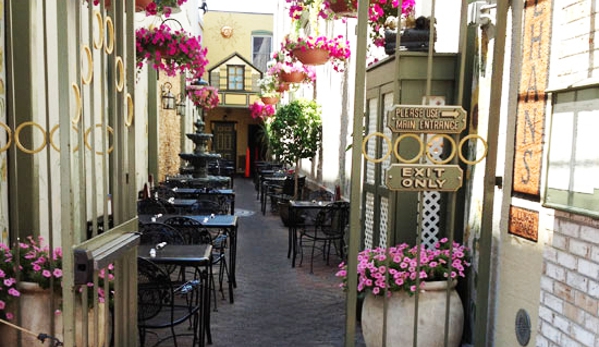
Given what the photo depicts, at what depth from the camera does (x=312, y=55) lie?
23.0 ft

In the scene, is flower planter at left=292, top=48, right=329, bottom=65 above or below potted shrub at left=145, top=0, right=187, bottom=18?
below

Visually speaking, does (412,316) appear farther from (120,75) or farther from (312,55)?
(312,55)

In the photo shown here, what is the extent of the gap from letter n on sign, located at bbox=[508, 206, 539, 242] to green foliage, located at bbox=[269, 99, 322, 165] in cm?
788

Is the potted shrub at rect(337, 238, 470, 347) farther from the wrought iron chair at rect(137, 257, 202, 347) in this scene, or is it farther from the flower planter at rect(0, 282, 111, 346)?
the flower planter at rect(0, 282, 111, 346)

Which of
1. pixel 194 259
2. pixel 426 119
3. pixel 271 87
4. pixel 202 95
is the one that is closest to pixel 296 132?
pixel 271 87

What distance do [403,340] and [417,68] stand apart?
193cm

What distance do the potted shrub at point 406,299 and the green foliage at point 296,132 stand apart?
7475 millimetres

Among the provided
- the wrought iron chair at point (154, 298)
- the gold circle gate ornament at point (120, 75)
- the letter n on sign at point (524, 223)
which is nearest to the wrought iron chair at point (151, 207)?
the wrought iron chair at point (154, 298)

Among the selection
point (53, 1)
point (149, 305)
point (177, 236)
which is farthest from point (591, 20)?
point (53, 1)

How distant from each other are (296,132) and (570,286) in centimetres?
865

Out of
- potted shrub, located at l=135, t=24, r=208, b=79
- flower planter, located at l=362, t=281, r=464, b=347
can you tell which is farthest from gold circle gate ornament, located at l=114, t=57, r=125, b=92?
potted shrub, located at l=135, t=24, r=208, b=79

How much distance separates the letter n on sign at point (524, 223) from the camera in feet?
9.83

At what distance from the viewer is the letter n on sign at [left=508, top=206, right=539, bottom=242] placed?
118 inches

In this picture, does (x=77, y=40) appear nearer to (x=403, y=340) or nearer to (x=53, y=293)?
(x=53, y=293)
